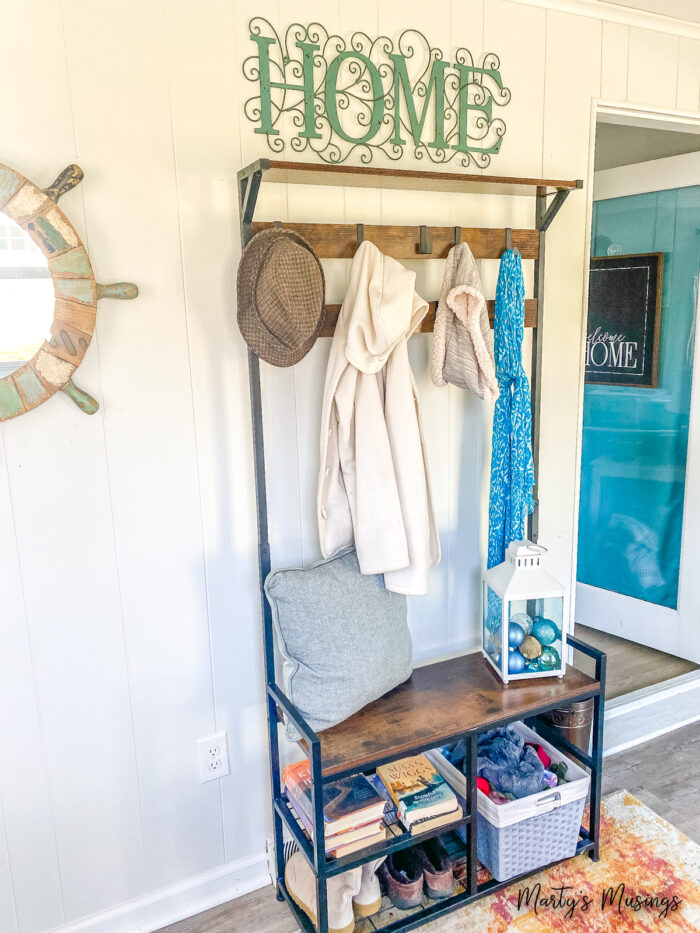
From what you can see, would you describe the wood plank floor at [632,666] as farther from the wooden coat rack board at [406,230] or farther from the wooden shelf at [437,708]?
the wooden coat rack board at [406,230]

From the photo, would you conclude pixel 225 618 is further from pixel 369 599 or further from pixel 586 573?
pixel 586 573

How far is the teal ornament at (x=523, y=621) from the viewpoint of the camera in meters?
1.97

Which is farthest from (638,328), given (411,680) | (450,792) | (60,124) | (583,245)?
(60,124)

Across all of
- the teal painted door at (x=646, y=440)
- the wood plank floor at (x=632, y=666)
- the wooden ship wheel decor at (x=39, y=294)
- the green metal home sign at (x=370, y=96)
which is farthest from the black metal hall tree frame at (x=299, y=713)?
the teal painted door at (x=646, y=440)

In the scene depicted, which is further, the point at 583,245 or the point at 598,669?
the point at 583,245

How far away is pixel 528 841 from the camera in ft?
6.27

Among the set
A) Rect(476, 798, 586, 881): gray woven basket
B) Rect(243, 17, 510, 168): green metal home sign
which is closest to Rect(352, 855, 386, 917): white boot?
Rect(476, 798, 586, 881): gray woven basket

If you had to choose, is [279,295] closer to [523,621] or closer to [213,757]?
[523,621]

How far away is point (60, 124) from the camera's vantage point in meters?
1.53

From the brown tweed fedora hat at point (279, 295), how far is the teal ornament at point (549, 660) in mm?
1029

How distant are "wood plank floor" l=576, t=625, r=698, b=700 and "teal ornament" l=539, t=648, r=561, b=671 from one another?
3.23 feet

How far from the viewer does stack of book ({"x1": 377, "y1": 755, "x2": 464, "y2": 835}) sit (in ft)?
5.82

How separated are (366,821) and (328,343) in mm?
1169

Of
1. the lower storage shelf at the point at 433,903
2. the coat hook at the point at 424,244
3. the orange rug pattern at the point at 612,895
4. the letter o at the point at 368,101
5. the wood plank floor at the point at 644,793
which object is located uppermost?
the letter o at the point at 368,101
